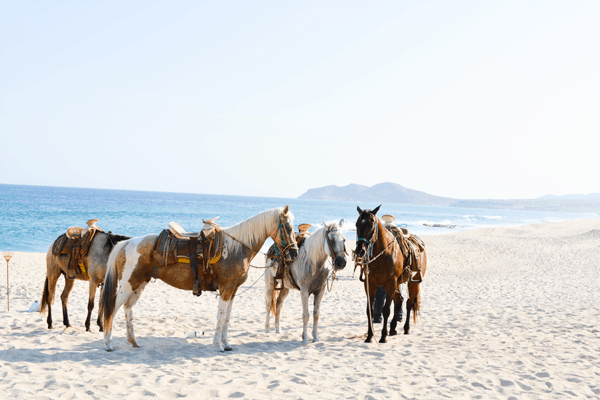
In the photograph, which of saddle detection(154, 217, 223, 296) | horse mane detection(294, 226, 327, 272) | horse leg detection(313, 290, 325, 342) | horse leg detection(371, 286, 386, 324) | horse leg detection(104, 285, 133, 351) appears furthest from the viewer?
horse leg detection(371, 286, 386, 324)

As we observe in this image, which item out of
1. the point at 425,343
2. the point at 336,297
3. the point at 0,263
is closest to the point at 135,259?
the point at 425,343

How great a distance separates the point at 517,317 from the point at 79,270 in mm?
7784

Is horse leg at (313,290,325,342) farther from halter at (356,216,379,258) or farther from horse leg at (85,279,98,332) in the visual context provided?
horse leg at (85,279,98,332)

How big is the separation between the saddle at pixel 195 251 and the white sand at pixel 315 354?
0.99 m

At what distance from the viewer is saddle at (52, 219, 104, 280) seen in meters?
5.91

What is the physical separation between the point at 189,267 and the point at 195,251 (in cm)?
25

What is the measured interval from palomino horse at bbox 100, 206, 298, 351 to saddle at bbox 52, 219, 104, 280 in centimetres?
123

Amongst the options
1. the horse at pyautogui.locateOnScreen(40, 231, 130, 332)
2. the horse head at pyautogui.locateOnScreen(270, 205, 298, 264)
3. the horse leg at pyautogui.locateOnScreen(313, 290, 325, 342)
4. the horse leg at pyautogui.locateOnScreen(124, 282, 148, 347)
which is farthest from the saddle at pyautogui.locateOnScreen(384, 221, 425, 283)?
the horse at pyautogui.locateOnScreen(40, 231, 130, 332)

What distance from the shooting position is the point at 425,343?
570 cm

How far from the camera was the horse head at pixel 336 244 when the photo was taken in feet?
16.3

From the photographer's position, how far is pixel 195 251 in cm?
500

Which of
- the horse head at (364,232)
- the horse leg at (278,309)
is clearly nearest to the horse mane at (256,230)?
the horse head at (364,232)

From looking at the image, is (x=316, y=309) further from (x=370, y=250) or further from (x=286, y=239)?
(x=286, y=239)

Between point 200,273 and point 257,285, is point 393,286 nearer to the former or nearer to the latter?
point 200,273
